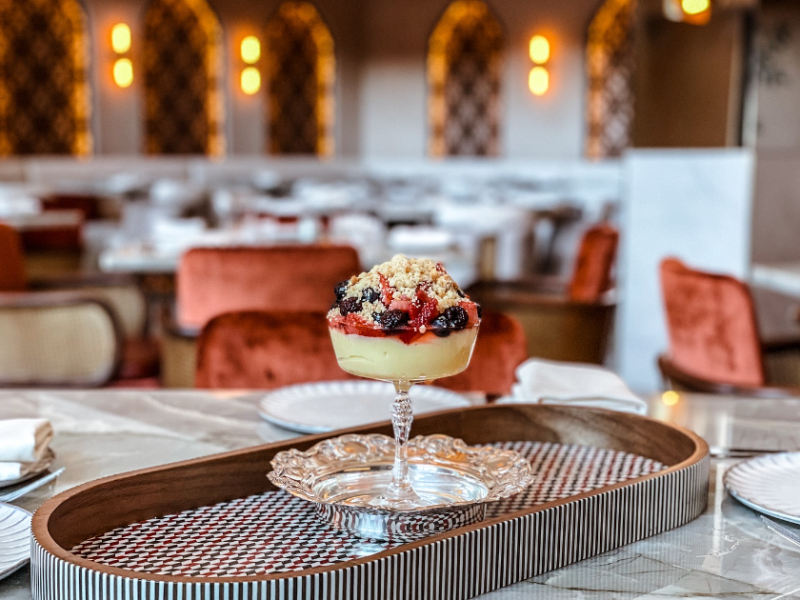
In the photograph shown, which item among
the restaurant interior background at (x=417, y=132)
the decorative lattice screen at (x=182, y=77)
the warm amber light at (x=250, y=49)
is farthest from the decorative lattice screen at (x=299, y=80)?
the decorative lattice screen at (x=182, y=77)

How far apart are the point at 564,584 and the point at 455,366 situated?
247 mm

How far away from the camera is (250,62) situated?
41.4ft

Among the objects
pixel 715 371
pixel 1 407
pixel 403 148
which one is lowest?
pixel 715 371

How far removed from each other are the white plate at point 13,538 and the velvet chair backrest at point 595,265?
298 centimetres

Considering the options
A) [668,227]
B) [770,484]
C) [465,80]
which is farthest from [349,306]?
[465,80]

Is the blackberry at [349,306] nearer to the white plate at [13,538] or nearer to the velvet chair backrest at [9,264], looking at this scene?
the white plate at [13,538]

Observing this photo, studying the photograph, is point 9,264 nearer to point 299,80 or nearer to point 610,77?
point 299,80

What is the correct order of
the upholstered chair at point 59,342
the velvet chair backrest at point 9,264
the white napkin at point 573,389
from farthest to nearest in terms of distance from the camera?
the velvet chair backrest at point 9,264, the upholstered chair at point 59,342, the white napkin at point 573,389

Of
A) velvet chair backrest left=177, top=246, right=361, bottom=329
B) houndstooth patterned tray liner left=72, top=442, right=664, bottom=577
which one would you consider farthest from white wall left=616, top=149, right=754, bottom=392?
houndstooth patterned tray liner left=72, top=442, right=664, bottom=577

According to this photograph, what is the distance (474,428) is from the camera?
3.77 feet

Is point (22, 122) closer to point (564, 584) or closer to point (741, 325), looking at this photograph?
point (741, 325)

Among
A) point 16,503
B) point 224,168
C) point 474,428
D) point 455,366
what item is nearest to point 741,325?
point 474,428

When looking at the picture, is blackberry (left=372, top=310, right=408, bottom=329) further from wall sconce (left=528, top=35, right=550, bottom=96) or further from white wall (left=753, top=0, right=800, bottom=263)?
wall sconce (left=528, top=35, right=550, bottom=96)

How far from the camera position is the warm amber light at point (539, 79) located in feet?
42.8
